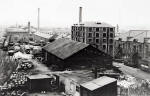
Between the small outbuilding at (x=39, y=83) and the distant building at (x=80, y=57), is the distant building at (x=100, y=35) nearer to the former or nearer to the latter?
the distant building at (x=80, y=57)

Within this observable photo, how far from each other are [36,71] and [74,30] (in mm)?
35334

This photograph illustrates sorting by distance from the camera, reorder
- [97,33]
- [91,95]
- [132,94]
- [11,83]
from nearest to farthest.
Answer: [91,95], [132,94], [11,83], [97,33]

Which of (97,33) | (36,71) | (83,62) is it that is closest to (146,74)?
(83,62)

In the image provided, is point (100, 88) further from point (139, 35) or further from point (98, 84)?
point (139, 35)

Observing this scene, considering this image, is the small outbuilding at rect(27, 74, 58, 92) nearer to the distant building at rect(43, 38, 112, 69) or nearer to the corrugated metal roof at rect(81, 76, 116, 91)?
the corrugated metal roof at rect(81, 76, 116, 91)

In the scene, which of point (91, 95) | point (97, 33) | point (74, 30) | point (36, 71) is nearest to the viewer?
point (91, 95)

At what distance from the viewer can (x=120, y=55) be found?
5688 centimetres

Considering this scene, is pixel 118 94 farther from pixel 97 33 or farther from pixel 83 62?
pixel 97 33

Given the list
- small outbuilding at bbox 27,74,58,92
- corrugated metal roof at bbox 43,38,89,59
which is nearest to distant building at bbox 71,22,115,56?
corrugated metal roof at bbox 43,38,89,59

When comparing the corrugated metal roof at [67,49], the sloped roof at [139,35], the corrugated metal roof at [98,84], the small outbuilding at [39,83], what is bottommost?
the small outbuilding at [39,83]

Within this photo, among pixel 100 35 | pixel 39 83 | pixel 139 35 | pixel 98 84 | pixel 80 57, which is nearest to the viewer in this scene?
pixel 98 84

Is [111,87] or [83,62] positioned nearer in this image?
[111,87]

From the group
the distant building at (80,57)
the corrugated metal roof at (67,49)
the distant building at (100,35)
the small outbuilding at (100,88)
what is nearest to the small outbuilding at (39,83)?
the small outbuilding at (100,88)

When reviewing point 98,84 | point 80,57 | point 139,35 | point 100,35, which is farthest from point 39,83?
point 100,35
